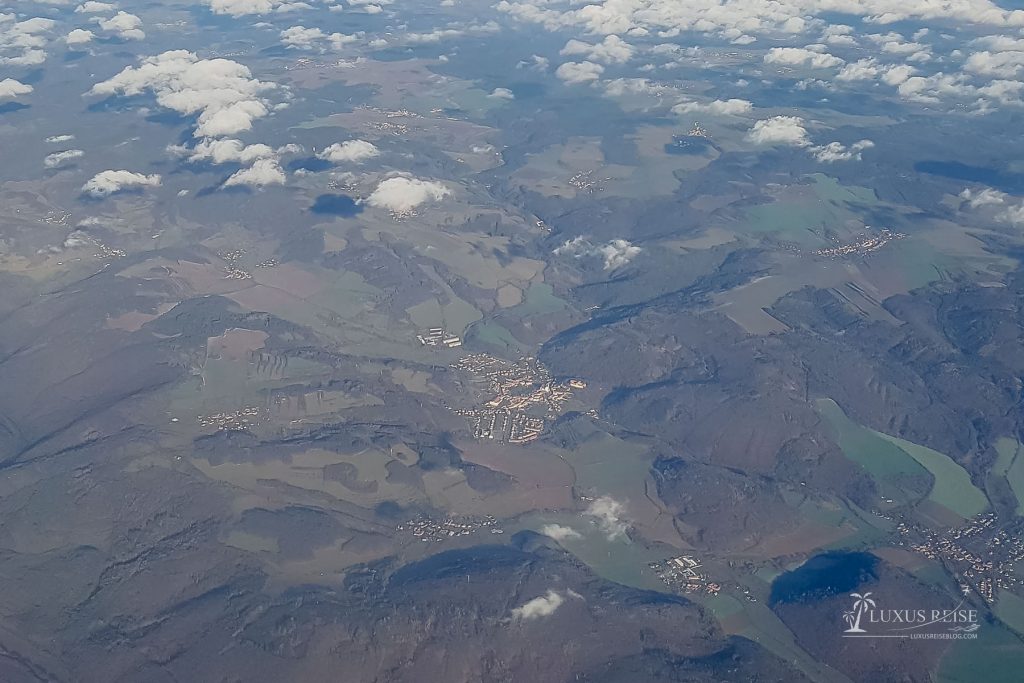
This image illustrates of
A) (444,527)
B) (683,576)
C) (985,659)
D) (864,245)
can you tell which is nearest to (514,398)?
(444,527)

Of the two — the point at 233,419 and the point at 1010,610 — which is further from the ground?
the point at 1010,610

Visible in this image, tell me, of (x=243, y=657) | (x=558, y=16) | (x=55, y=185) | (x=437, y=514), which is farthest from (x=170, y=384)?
(x=558, y=16)

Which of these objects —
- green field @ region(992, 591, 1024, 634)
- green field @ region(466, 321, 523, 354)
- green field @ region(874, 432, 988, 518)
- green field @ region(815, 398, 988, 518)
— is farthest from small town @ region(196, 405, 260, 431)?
green field @ region(992, 591, 1024, 634)

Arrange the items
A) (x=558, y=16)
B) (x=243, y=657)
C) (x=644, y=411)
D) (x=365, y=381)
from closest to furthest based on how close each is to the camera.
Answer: (x=243, y=657), (x=644, y=411), (x=365, y=381), (x=558, y=16)

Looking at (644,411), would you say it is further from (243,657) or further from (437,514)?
(243,657)

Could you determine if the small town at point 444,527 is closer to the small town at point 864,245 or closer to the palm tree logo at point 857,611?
the palm tree logo at point 857,611

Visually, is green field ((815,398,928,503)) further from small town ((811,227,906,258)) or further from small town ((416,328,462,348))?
small town ((416,328,462,348))

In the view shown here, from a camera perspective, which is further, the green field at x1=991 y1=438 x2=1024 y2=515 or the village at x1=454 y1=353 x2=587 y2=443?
the village at x1=454 y1=353 x2=587 y2=443

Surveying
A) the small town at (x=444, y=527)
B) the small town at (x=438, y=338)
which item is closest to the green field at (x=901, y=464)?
the small town at (x=444, y=527)

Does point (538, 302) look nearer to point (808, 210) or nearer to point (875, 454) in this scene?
point (875, 454)
